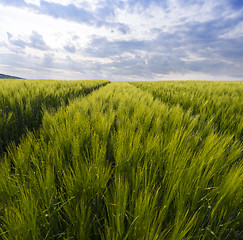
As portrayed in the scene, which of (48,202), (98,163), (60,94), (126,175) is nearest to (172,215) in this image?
(126,175)

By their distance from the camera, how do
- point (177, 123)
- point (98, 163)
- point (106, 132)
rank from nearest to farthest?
point (98, 163), point (106, 132), point (177, 123)

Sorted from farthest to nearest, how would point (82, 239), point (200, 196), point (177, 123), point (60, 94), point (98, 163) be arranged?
point (60, 94) → point (177, 123) → point (98, 163) → point (200, 196) → point (82, 239)

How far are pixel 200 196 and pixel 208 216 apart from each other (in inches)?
3.0

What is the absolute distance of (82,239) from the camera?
0.54 meters

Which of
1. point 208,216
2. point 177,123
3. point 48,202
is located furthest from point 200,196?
point 177,123

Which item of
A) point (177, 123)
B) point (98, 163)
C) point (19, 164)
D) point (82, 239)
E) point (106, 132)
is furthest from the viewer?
point (177, 123)

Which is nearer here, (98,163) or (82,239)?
(82,239)

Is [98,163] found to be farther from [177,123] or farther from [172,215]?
[177,123]

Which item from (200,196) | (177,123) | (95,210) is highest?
(177,123)

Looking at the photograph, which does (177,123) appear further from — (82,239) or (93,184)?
(82,239)

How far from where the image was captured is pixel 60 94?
3.94 m

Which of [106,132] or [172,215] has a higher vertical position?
[106,132]

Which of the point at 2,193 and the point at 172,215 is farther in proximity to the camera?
the point at 2,193

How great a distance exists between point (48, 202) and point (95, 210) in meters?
0.21
